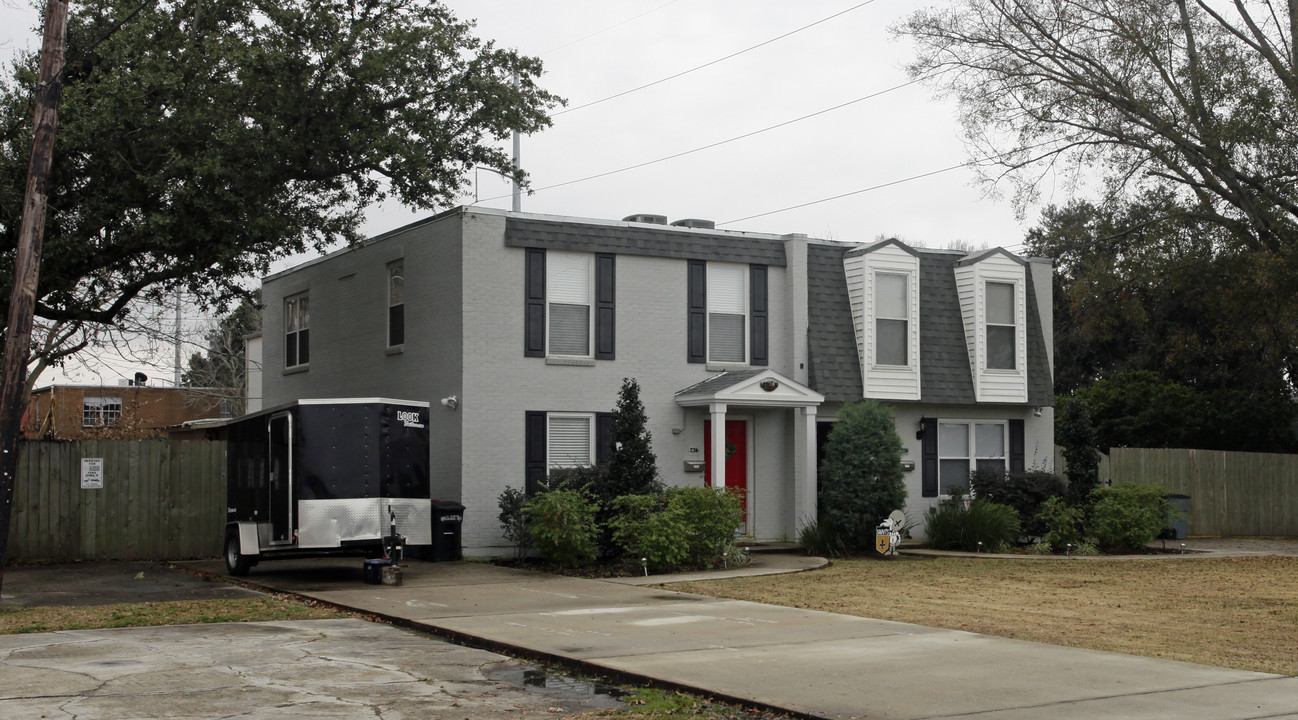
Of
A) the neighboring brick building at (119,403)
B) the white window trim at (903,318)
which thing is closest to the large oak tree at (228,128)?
the white window trim at (903,318)

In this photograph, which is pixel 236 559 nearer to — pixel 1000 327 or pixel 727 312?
pixel 727 312

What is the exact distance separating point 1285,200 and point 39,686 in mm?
24201

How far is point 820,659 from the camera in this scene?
9891mm

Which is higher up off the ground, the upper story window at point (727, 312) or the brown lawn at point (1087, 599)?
the upper story window at point (727, 312)

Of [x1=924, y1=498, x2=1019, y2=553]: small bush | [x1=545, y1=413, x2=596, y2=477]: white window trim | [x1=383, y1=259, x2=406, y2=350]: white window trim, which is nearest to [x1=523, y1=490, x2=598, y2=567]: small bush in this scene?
[x1=545, y1=413, x2=596, y2=477]: white window trim

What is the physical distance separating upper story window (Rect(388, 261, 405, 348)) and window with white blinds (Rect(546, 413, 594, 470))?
135 inches

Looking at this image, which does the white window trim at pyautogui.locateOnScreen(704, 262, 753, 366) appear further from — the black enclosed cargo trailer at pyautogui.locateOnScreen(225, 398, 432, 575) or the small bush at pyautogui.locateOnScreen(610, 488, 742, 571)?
the black enclosed cargo trailer at pyautogui.locateOnScreen(225, 398, 432, 575)

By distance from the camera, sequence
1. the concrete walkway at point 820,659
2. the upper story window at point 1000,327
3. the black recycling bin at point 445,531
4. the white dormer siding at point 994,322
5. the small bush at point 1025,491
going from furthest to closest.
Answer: the upper story window at point 1000,327 → the white dormer siding at point 994,322 → the small bush at point 1025,491 → the black recycling bin at point 445,531 → the concrete walkway at point 820,659

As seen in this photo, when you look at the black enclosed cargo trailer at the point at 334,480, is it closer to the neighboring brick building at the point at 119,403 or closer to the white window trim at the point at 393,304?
the white window trim at the point at 393,304

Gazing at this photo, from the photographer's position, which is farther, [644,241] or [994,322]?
[994,322]

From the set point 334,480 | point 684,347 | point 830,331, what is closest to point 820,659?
point 334,480

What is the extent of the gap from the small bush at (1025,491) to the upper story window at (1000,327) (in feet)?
8.62

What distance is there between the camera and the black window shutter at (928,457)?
23656 millimetres

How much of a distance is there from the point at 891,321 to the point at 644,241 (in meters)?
5.11
